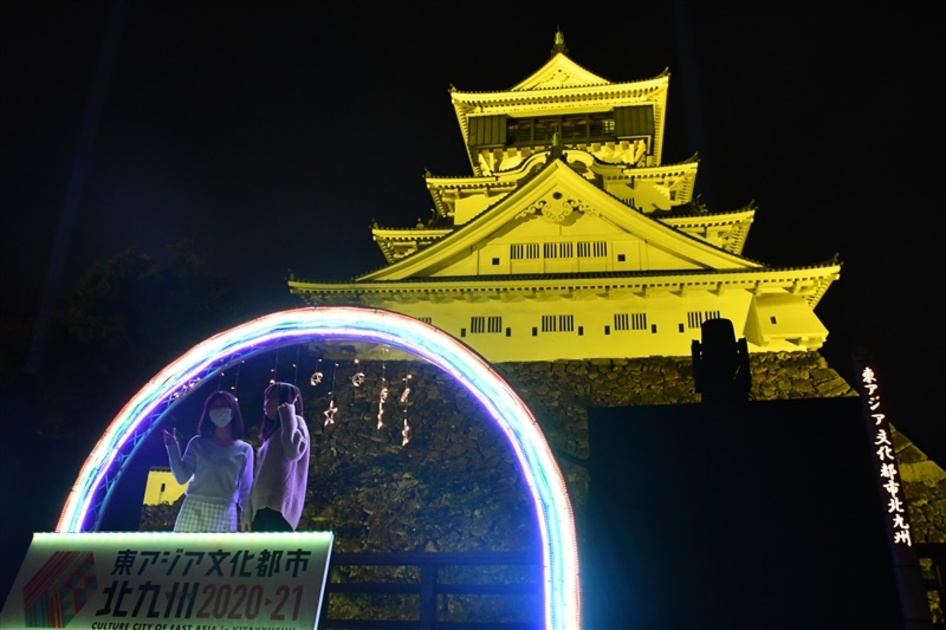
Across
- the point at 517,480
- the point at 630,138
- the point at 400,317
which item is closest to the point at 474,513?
the point at 517,480

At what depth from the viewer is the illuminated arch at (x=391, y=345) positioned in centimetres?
550

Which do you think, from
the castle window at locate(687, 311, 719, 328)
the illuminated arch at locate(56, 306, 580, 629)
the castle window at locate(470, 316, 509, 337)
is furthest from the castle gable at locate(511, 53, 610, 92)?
the illuminated arch at locate(56, 306, 580, 629)

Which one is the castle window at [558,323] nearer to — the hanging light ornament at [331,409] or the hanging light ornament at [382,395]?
the hanging light ornament at [382,395]

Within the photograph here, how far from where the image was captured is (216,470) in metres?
7.15

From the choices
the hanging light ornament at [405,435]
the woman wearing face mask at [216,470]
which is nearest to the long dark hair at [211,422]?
the woman wearing face mask at [216,470]

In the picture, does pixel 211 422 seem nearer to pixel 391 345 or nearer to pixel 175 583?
pixel 175 583

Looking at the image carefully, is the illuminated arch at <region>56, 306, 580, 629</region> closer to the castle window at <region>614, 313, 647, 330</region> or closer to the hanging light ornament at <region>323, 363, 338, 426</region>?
the hanging light ornament at <region>323, 363, 338, 426</region>

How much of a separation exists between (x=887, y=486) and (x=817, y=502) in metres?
0.65

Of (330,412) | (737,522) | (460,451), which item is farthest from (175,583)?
(330,412)

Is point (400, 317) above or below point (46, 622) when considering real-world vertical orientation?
above

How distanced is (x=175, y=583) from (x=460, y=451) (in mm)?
10553

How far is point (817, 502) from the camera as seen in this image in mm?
5883

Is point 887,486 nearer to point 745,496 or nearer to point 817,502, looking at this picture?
point 817,502

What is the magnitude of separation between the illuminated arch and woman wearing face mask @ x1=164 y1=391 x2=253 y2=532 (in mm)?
474
